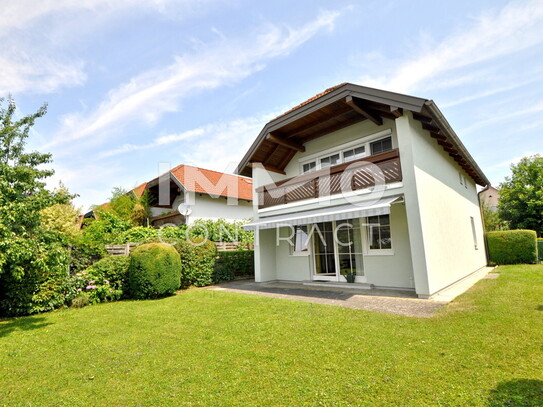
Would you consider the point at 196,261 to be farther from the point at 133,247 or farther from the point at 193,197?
the point at 193,197

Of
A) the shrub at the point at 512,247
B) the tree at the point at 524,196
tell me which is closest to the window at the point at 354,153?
the shrub at the point at 512,247

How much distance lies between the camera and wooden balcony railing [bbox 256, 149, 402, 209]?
1254 cm

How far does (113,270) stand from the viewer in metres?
13.3

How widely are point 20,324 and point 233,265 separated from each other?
38.0 feet

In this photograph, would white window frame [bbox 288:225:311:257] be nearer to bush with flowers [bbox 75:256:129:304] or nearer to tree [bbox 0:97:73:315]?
bush with flowers [bbox 75:256:129:304]

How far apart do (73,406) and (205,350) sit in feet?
8.79

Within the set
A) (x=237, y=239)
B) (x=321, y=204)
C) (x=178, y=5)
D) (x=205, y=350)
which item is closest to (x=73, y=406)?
(x=205, y=350)

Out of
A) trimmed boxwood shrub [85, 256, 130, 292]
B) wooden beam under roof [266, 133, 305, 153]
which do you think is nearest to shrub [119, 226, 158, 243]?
trimmed boxwood shrub [85, 256, 130, 292]

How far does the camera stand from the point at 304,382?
4973mm

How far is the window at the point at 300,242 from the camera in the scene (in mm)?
17266

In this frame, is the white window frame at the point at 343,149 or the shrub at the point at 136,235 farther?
the shrub at the point at 136,235

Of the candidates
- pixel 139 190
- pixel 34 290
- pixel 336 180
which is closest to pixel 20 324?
pixel 34 290

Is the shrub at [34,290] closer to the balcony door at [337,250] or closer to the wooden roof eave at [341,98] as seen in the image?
the wooden roof eave at [341,98]

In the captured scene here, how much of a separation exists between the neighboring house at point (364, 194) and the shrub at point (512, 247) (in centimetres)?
341
